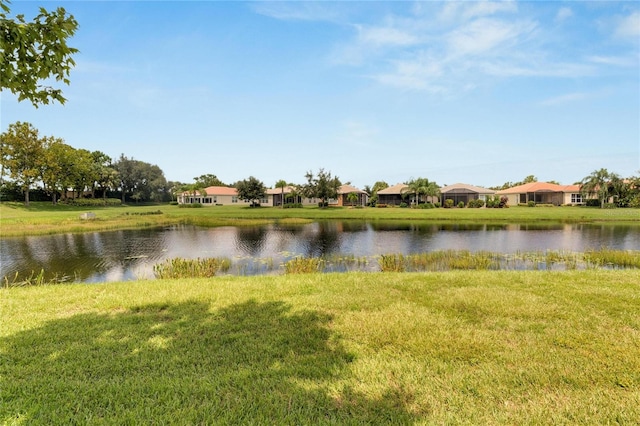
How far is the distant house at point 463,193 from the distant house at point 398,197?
256cm

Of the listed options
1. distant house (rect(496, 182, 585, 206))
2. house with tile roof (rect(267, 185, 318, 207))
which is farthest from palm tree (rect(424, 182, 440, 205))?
house with tile roof (rect(267, 185, 318, 207))

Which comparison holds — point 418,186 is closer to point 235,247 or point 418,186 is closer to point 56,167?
point 235,247

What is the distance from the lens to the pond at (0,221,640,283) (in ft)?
51.5

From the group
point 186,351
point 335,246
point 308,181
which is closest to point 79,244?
point 335,246

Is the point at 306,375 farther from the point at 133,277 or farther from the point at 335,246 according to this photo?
the point at 335,246

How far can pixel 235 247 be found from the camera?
22.2 m

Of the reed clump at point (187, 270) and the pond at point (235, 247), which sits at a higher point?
the reed clump at point (187, 270)

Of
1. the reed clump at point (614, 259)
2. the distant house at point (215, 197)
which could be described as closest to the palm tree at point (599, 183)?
the reed clump at point (614, 259)

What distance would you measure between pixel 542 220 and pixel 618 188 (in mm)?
28265

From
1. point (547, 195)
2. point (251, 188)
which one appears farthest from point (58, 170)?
point (547, 195)

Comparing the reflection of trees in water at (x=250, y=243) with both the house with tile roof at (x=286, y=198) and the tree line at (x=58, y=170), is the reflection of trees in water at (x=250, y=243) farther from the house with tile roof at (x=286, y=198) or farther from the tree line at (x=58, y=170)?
the tree line at (x=58, y=170)

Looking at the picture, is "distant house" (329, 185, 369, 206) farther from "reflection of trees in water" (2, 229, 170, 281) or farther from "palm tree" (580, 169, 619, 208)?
"reflection of trees in water" (2, 229, 170, 281)

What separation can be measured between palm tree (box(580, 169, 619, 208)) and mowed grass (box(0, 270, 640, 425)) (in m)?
61.0

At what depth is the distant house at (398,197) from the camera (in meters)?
64.9
